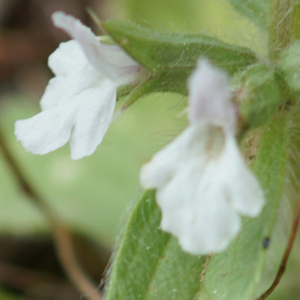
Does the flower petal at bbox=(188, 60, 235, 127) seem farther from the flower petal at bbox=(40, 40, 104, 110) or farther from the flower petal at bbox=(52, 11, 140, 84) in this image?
the flower petal at bbox=(40, 40, 104, 110)

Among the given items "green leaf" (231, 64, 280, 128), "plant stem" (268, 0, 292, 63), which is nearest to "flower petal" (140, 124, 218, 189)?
"green leaf" (231, 64, 280, 128)

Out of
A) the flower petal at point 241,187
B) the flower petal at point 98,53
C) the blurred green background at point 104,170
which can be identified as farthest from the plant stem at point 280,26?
the blurred green background at point 104,170

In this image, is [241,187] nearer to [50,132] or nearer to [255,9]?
[50,132]

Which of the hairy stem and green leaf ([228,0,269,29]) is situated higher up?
green leaf ([228,0,269,29])

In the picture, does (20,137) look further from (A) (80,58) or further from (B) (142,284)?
(B) (142,284)

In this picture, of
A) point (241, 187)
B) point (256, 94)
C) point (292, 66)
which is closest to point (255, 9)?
point (292, 66)

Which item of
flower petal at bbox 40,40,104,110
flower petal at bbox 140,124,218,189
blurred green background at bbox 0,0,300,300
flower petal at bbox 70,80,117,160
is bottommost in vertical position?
blurred green background at bbox 0,0,300,300

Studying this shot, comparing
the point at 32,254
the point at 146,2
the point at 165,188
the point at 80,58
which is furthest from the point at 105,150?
the point at 165,188

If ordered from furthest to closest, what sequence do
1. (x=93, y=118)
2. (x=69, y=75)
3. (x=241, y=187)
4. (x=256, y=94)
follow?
(x=69, y=75) → (x=93, y=118) → (x=256, y=94) → (x=241, y=187)
